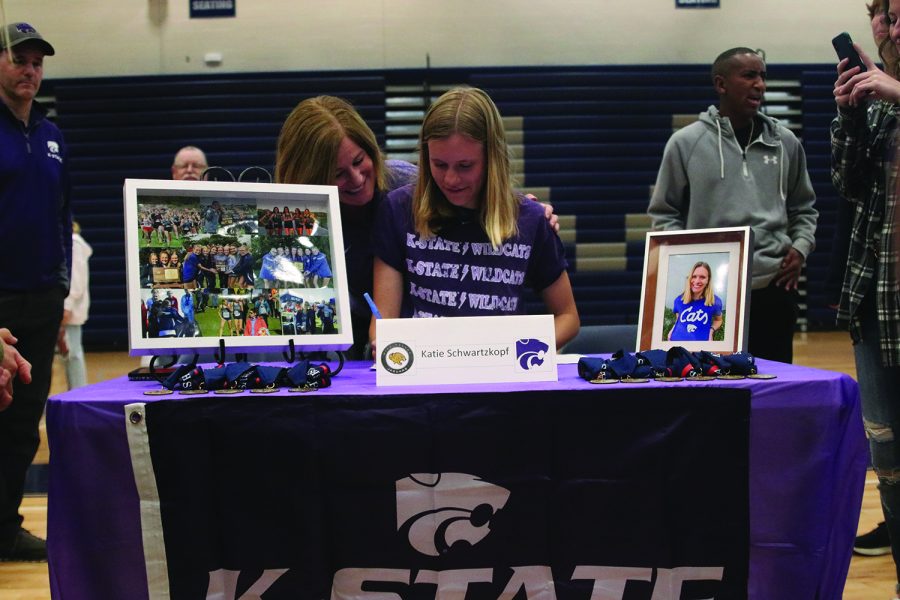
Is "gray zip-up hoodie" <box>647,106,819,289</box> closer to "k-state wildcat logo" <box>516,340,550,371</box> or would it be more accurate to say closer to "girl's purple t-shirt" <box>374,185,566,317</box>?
"girl's purple t-shirt" <box>374,185,566,317</box>

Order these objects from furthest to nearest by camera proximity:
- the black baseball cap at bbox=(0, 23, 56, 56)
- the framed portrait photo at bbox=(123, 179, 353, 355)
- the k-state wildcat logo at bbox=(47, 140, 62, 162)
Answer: the k-state wildcat logo at bbox=(47, 140, 62, 162) → the black baseball cap at bbox=(0, 23, 56, 56) → the framed portrait photo at bbox=(123, 179, 353, 355)

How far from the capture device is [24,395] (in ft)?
11.0

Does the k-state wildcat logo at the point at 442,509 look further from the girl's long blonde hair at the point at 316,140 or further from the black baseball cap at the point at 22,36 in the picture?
the black baseball cap at the point at 22,36

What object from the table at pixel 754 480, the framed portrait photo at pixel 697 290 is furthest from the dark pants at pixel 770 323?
the table at pixel 754 480

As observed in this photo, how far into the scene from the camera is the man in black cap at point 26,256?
323cm

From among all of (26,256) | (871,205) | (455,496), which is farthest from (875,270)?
(26,256)

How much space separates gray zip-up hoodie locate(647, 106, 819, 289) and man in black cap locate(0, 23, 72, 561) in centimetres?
238

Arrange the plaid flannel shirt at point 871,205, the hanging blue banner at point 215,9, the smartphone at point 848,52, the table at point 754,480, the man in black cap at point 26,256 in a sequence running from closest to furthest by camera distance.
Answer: the table at point 754,480
the smartphone at point 848,52
the plaid flannel shirt at point 871,205
the man in black cap at point 26,256
the hanging blue banner at point 215,9

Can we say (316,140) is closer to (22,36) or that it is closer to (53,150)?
(22,36)

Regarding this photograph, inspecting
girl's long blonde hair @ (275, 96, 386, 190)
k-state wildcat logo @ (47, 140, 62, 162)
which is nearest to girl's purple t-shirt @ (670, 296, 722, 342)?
girl's long blonde hair @ (275, 96, 386, 190)

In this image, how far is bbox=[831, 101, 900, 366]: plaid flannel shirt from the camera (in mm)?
2139

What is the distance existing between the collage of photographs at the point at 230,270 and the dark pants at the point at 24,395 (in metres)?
1.71

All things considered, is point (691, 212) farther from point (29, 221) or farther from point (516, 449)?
point (29, 221)

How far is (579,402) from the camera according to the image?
5.41 ft
